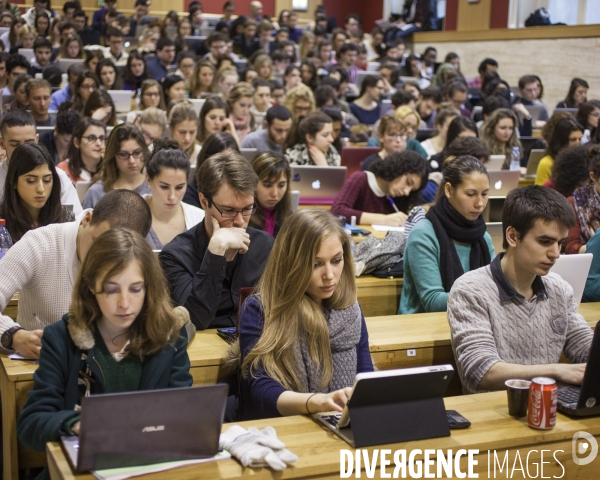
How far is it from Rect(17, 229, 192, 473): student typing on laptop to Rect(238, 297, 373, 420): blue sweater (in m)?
0.23

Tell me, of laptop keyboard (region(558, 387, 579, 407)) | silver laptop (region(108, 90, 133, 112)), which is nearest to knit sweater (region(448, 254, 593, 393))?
laptop keyboard (region(558, 387, 579, 407))

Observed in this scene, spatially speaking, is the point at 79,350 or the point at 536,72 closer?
the point at 79,350

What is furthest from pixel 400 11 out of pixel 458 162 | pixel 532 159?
pixel 458 162

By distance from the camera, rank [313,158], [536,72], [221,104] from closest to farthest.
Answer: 1. [313,158]
2. [221,104]
3. [536,72]

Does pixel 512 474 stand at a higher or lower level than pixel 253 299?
lower

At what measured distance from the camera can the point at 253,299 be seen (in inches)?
98.9

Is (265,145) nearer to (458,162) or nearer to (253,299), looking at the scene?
(458,162)

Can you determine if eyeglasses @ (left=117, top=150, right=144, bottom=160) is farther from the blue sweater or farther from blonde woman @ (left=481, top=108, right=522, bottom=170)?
blonde woman @ (left=481, top=108, right=522, bottom=170)

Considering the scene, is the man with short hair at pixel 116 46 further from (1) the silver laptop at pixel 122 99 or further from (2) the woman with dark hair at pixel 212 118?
(2) the woman with dark hair at pixel 212 118

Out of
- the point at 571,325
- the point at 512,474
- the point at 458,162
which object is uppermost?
the point at 458,162

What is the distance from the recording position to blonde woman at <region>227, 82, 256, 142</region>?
25.0ft

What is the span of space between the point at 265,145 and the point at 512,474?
16.0 feet

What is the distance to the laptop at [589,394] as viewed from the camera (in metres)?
2.24

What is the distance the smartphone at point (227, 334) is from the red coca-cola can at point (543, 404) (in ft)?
3.48
